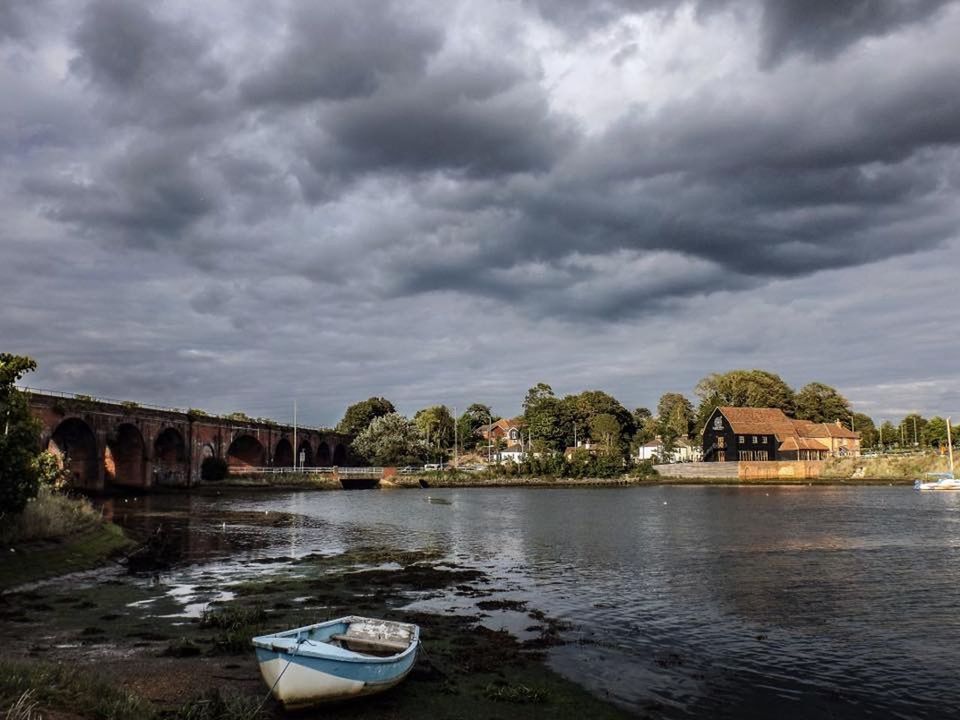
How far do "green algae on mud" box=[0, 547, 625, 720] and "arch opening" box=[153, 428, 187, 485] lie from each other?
8206 centimetres

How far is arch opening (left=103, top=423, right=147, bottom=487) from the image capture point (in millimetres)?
94438

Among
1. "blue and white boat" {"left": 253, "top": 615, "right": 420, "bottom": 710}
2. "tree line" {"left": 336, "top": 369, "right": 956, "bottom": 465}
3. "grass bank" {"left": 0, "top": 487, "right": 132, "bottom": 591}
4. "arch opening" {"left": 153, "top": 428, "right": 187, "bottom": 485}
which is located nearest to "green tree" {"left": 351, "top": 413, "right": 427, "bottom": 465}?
"tree line" {"left": 336, "top": 369, "right": 956, "bottom": 465}

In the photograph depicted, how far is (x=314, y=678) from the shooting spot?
14188 millimetres

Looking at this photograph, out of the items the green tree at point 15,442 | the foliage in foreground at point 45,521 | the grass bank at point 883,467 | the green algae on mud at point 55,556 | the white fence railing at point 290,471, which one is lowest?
the grass bank at point 883,467

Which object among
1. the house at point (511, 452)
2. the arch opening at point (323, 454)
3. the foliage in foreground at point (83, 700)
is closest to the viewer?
the foliage in foreground at point (83, 700)

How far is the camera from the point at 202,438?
11244 centimetres

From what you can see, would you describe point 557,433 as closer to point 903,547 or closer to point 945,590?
point 903,547

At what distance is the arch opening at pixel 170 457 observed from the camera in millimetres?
103500

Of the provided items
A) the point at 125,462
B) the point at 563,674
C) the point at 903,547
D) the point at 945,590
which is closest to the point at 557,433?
the point at 125,462

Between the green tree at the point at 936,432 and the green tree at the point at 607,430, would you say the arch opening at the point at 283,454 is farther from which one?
the green tree at the point at 936,432

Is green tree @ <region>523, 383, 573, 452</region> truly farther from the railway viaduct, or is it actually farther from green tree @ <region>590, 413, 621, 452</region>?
the railway viaduct

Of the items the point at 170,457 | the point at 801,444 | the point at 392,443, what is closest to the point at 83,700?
the point at 170,457

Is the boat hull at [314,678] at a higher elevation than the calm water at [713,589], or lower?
higher

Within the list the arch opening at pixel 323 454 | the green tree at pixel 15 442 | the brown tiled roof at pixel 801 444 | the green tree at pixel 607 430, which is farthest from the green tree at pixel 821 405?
the green tree at pixel 15 442
